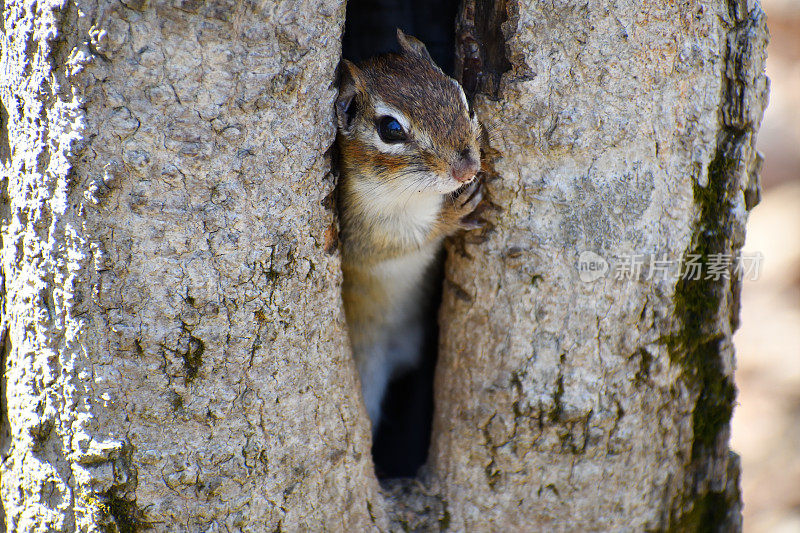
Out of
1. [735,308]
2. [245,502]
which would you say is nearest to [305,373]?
[245,502]

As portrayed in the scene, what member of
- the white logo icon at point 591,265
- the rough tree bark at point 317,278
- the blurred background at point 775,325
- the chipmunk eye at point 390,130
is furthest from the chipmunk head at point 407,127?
the blurred background at point 775,325

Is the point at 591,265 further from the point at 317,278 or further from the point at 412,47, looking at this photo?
the point at 412,47

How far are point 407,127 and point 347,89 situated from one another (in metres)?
0.23

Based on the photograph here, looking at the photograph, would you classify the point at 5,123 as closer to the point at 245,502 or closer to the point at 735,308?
the point at 245,502

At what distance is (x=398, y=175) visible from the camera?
2.12 metres

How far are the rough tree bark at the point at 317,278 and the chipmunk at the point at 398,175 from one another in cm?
12

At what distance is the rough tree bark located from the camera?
5.32 ft

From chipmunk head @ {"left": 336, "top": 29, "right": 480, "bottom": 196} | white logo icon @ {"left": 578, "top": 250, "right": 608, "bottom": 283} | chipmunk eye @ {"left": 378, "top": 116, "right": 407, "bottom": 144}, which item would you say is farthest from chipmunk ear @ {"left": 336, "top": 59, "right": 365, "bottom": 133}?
white logo icon @ {"left": 578, "top": 250, "right": 608, "bottom": 283}

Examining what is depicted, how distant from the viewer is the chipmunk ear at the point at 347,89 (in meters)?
2.11

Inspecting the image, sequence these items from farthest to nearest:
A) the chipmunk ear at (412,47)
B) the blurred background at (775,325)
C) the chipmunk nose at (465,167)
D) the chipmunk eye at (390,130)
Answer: the blurred background at (775,325) → the chipmunk ear at (412,47) → the chipmunk eye at (390,130) → the chipmunk nose at (465,167)

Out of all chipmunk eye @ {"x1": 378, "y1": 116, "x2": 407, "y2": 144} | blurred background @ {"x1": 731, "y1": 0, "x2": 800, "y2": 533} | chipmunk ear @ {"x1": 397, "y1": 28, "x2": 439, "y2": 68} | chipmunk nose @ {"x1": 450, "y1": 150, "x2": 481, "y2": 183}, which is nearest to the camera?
chipmunk nose @ {"x1": 450, "y1": 150, "x2": 481, "y2": 183}

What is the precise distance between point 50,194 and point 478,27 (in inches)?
49.5

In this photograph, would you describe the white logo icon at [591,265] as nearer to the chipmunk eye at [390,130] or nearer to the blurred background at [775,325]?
the chipmunk eye at [390,130]

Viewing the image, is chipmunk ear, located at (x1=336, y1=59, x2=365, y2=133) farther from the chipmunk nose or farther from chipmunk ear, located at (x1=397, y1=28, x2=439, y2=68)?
Result: the chipmunk nose
